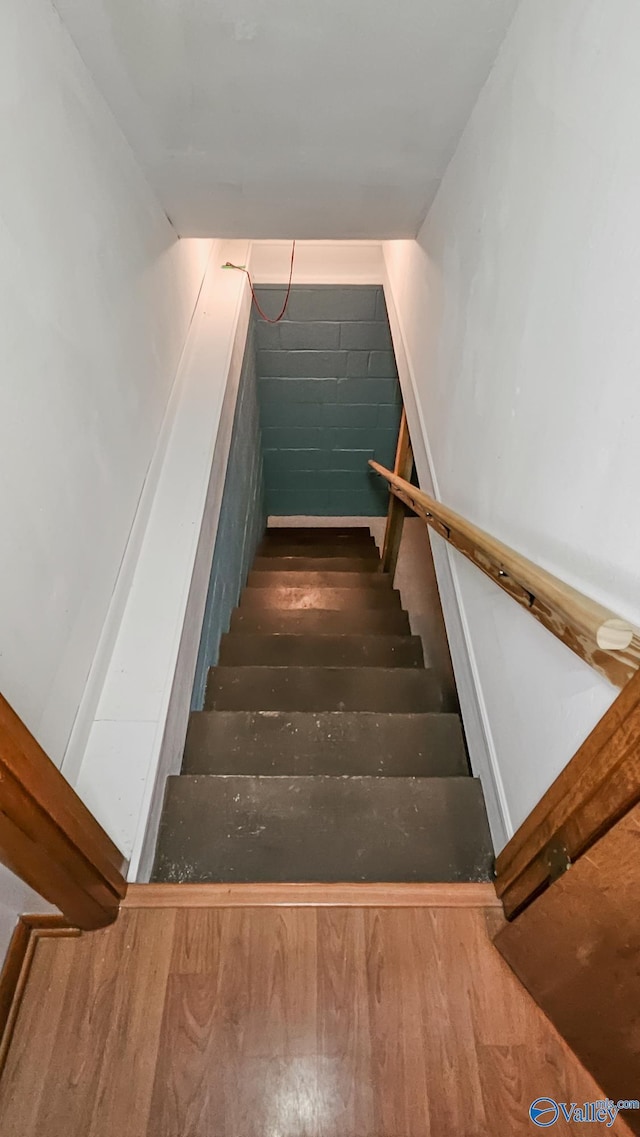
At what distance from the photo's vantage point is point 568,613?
0.81 meters

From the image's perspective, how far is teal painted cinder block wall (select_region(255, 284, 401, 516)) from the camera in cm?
359

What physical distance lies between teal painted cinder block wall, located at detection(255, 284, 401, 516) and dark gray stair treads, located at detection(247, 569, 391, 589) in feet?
4.26

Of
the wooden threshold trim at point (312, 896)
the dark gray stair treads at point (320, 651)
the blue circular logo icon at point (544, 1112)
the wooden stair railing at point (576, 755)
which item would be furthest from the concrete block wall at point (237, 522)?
the blue circular logo icon at point (544, 1112)

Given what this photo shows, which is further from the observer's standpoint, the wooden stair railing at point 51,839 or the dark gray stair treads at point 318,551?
the dark gray stair treads at point 318,551

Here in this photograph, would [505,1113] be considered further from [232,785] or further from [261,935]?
[232,785]

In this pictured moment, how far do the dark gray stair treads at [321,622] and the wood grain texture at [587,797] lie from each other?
1.74m

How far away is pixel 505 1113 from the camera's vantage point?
99cm

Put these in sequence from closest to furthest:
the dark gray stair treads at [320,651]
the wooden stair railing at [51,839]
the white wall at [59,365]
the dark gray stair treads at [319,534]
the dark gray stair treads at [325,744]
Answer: the wooden stair railing at [51,839] < the white wall at [59,365] < the dark gray stair treads at [325,744] < the dark gray stair treads at [320,651] < the dark gray stair treads at [319,534]

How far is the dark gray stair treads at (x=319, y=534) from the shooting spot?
15.9ft

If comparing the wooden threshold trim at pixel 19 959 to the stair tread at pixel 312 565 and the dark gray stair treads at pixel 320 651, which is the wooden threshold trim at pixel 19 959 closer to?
the dark gray stair treads at pixel 320 651

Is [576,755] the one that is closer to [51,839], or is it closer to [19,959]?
[51,839]

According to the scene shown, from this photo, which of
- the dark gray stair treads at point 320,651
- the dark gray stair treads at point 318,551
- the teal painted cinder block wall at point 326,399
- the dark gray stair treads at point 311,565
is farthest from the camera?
the dark gray stair treads at point 318,551

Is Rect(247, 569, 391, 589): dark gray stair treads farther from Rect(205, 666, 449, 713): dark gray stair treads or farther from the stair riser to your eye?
Rect(205, 666, 449, 713): dark gray stair treads

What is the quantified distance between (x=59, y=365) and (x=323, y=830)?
116cm
